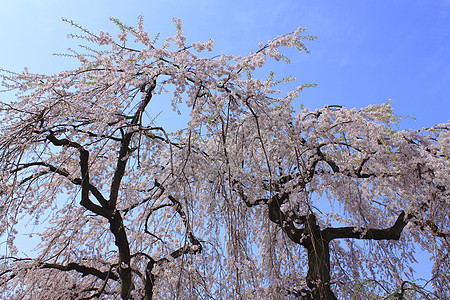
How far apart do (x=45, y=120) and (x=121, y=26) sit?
1176 mm

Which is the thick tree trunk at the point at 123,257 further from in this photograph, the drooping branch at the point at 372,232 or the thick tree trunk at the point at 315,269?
the drooping branch at the point at 372,232

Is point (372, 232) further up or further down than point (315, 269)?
further up

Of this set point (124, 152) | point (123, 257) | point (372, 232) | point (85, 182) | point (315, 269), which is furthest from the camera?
point (372, 232)

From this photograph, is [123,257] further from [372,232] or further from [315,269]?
[372,232]

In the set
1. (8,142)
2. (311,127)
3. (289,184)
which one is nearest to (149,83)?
(8,142)

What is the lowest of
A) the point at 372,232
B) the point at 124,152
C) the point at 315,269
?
the point at 315,269

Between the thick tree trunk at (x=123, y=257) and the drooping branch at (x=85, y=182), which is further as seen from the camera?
the thick tree trunk at (x=123, y=257)

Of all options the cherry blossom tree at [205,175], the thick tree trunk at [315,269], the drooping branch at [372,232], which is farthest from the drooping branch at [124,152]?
the drooping branch at [372,232]

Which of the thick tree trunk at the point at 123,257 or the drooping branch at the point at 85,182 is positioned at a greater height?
the drooping branch at the point at 85,182

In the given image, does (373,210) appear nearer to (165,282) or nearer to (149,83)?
(165,282)

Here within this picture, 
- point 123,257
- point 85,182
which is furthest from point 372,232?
point 85,182

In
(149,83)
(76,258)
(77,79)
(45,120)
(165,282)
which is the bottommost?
(165,282)

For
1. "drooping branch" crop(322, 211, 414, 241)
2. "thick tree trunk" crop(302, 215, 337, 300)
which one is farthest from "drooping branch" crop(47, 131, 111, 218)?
"drooping branch" crop(322, 211, 414, 241)

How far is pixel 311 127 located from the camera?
4.25m
